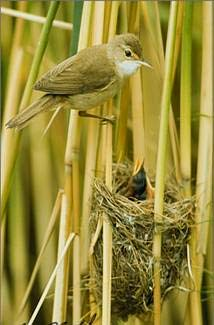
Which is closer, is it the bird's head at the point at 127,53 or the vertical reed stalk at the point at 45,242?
the bird's head at the point at 127,53

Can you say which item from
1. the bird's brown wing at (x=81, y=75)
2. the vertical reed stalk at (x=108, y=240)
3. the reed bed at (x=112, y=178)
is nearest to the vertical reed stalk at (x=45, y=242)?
the reed bed at (x=112, y=178)

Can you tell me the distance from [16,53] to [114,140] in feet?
0.93

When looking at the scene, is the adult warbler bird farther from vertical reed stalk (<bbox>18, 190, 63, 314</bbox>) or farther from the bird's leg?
vertical reed stalk (<bbox>18, 190, 63, 314</bbox>)

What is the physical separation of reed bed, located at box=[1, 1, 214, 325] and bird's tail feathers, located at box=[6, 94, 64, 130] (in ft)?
0.25

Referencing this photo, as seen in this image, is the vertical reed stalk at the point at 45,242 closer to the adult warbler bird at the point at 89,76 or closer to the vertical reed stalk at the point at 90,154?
the vertical reed stalk at the point at 90,154

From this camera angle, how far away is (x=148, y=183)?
4.78ft

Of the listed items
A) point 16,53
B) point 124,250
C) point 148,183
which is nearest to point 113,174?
point 148,183

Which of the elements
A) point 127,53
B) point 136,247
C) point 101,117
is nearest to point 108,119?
point 101,117

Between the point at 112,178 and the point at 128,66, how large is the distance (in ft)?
0.79

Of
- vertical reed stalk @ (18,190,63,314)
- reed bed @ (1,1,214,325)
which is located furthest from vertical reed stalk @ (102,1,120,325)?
vertical reed stalk @ (18,190,63,314)

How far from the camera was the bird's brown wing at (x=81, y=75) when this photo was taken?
1.30 m

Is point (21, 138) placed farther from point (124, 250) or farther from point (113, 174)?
point (124, 250)

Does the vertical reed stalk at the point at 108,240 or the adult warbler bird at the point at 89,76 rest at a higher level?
the adult warbler bird at the point at 89,76

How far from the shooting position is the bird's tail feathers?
1303 millimetres
